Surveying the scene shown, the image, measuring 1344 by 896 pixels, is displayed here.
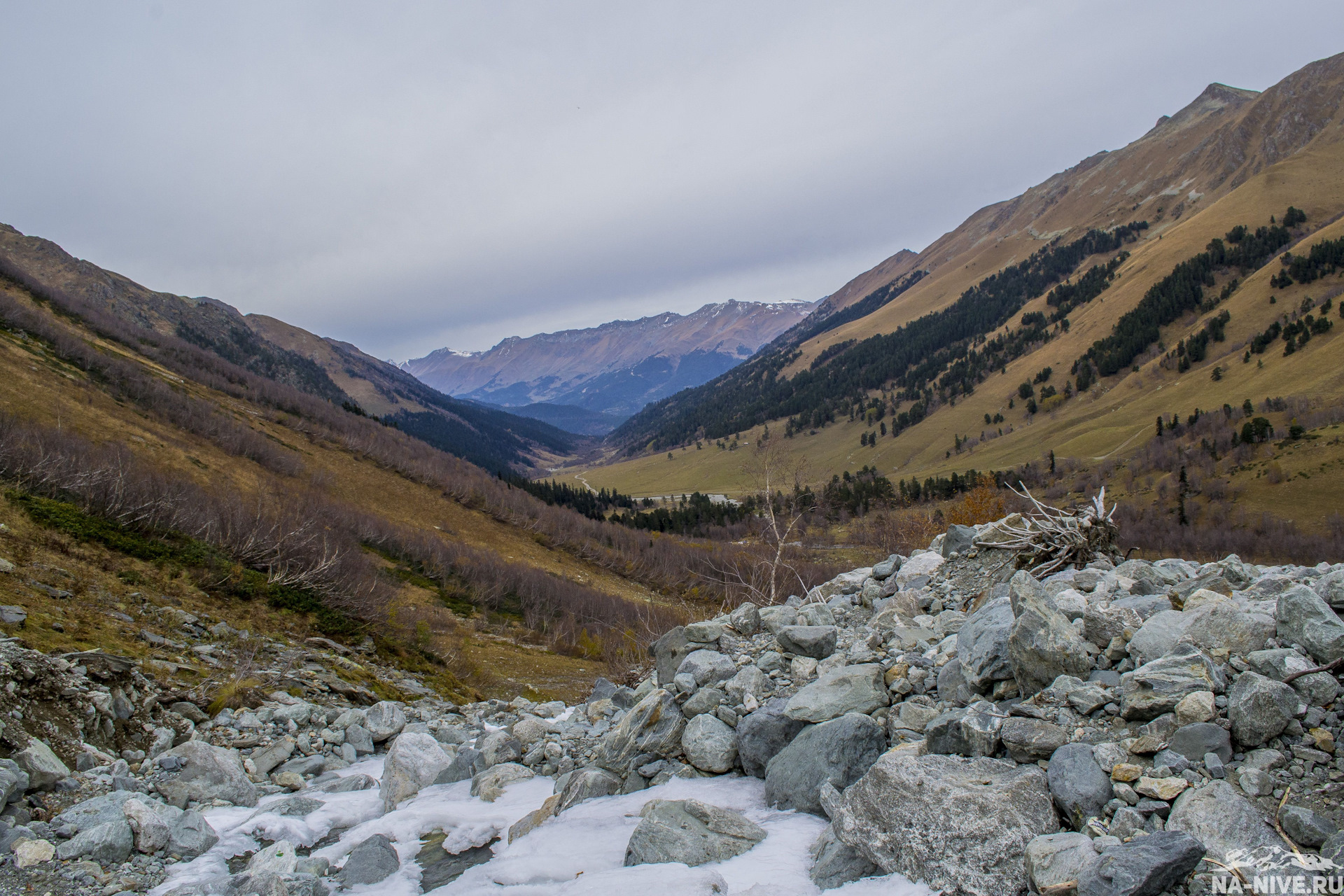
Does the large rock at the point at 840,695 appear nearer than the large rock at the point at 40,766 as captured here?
No

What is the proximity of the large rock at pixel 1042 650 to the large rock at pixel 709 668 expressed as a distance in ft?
12.1

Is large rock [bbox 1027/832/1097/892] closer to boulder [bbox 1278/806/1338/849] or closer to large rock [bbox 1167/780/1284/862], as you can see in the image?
large rock [bbox 1167/780/1284/862]

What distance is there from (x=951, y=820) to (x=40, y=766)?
9149mm

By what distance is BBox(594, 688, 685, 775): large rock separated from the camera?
7547mm

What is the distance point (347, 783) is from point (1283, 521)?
101m

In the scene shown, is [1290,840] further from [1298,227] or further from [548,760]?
[1298,227]

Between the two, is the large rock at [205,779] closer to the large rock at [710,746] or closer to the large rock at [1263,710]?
the large rock at [710,746]

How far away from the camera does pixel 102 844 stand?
5.68m

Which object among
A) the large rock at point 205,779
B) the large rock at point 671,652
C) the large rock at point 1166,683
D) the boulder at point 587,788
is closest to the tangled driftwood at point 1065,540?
the large rock at point 1166,683

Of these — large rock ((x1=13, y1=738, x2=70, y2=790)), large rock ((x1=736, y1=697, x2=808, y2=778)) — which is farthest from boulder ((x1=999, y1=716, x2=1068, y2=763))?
Result: large rock ((x1=13, y1=738, x2=70, y2=790))

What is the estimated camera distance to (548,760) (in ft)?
29.3

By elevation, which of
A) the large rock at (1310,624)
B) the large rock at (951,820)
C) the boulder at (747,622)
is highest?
the large rock at (1310,624)

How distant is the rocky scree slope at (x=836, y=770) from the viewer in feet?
13.3

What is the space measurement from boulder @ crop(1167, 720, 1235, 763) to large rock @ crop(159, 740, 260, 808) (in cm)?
1003
